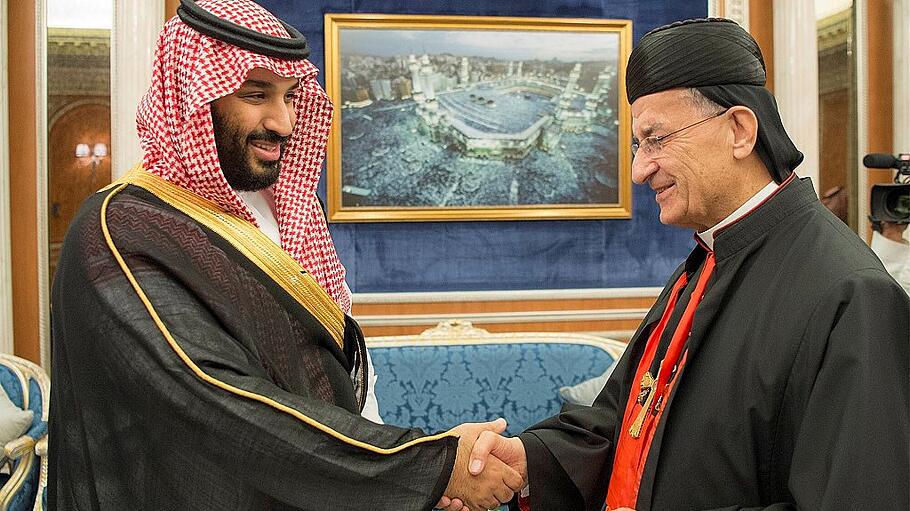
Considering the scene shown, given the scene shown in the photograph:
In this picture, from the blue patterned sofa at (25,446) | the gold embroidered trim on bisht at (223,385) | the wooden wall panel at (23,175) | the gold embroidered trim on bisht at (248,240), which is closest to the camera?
the gold embroidered trim on bisht at (223,385)

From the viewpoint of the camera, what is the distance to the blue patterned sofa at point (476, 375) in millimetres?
3740

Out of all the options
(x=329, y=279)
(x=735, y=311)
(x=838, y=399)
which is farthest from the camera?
(x=329, y=279)

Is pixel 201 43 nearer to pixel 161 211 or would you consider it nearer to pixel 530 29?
pixel 161 211

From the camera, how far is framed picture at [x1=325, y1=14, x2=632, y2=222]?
4.87 m

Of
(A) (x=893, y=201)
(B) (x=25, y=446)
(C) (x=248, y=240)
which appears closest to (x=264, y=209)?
(C) (x=248, y=240)

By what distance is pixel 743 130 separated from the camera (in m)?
1.59

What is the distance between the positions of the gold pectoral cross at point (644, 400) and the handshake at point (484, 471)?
0.36 meters

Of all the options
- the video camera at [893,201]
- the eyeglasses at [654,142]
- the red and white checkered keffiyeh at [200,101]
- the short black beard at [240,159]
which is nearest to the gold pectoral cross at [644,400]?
the eyeglasses at [654,142]

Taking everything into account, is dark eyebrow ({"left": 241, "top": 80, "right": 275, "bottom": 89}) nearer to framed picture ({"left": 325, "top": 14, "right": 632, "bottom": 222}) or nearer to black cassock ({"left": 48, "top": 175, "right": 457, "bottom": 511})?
black cassock ({"left": 48, "top": 175, "right": 457, "bottom": 511})

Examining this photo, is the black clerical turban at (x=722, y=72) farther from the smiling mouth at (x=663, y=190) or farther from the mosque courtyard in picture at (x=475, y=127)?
the mosque courtyard in picture at (x=475, y=127)

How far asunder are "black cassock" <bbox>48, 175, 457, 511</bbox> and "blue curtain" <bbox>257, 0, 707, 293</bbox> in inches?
126

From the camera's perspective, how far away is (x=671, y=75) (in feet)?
5.43

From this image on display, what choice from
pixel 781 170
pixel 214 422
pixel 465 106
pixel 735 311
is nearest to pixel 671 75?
pixel 781 170

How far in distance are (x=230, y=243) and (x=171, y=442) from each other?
0.43 meters
